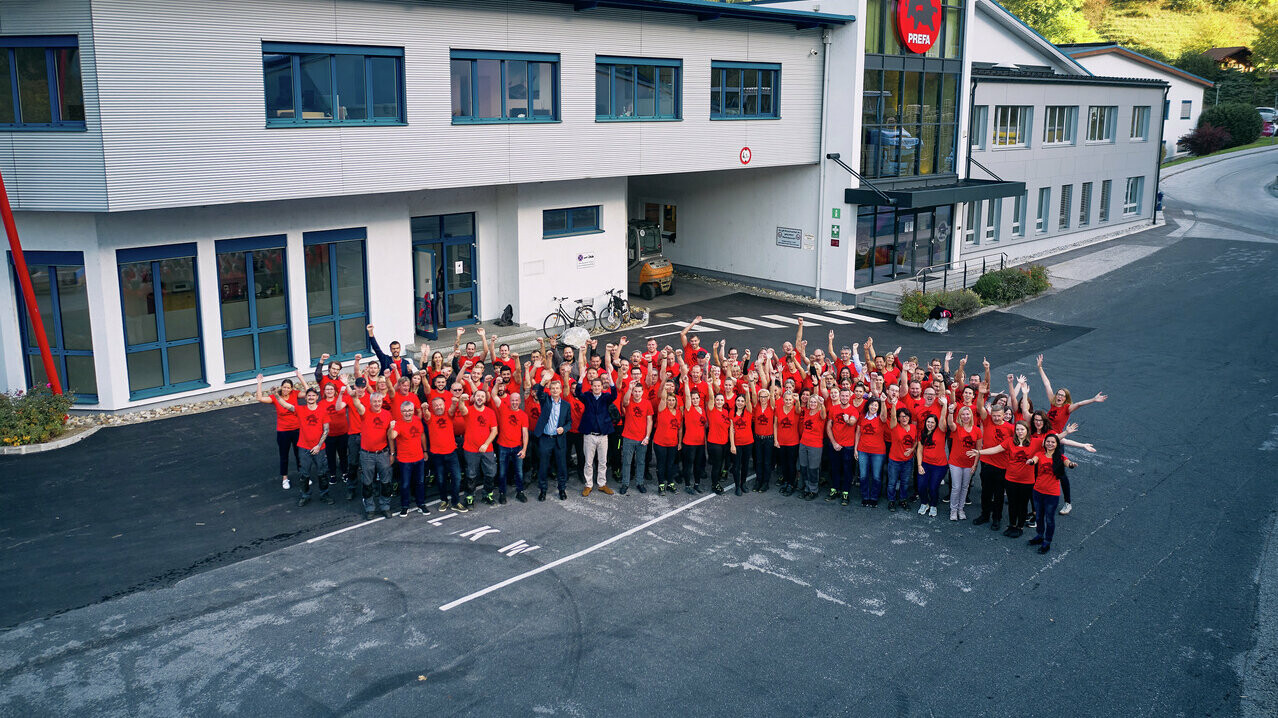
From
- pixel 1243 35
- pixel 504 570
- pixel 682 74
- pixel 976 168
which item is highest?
pixel 1243 35

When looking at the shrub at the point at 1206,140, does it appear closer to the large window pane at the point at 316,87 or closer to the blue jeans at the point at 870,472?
the blue jeans at the point at 870,472

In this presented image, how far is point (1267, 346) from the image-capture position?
2275cm

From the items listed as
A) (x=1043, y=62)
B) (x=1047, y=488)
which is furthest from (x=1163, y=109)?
(x=1047, y=488)

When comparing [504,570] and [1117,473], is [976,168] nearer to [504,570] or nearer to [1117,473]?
[1117,473]

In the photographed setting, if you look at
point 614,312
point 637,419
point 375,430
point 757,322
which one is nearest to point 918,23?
point 757,322

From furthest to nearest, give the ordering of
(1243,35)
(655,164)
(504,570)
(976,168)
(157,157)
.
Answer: (1243,35) → (976,168) → (655,164) → (157,157) → (504,570)

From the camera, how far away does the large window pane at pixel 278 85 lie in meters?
17.7

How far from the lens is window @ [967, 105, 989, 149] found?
1286 inches

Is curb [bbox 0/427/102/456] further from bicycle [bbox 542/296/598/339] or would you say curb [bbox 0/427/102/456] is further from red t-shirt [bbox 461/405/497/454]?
bicycle [bbox 542/296/598/339]

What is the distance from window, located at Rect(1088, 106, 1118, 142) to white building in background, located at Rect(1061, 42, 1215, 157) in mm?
3162

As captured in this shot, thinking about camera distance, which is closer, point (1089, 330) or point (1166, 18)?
point (1089, 330)

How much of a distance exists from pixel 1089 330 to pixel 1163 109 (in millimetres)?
22506

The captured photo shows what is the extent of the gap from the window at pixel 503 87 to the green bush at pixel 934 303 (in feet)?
34.0

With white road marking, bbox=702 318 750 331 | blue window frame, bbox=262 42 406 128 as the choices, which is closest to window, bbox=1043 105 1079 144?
white road marking, bbox=702 318 750 331
